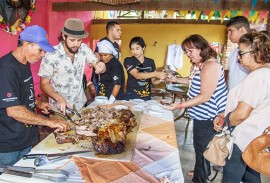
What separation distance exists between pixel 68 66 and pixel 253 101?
1994 millimetres

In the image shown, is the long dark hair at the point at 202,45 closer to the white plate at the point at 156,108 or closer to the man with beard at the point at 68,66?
the white plate at the point at 156,108

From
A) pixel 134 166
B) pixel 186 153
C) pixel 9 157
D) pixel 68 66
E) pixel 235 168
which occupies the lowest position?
pixel 186 153

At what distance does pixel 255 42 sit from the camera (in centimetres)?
207

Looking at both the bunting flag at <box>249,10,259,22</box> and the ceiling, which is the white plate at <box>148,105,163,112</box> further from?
the bunting flag at <box>249,10,259,22</box>

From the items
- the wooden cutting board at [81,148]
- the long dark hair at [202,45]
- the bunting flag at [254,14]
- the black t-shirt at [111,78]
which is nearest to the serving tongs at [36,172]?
the wooden cutting board at [81,148]

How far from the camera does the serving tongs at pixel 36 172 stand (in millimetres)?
1509

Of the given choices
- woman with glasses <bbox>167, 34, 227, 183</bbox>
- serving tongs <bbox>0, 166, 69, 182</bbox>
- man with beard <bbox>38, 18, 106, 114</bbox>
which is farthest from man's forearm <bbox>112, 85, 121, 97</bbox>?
serving tongs <bbox>0, 166, 69, 182</bbox>

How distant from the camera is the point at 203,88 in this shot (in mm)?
2699

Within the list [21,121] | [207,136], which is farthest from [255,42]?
[21,121]

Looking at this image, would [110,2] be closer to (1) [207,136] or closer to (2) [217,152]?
(1) [207,136]

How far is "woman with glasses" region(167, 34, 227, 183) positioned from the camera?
8.81ft

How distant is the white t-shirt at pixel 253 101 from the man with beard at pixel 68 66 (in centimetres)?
165

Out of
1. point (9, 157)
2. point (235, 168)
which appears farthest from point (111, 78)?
point (235, 168)

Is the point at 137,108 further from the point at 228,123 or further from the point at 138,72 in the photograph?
the point at 228,123
